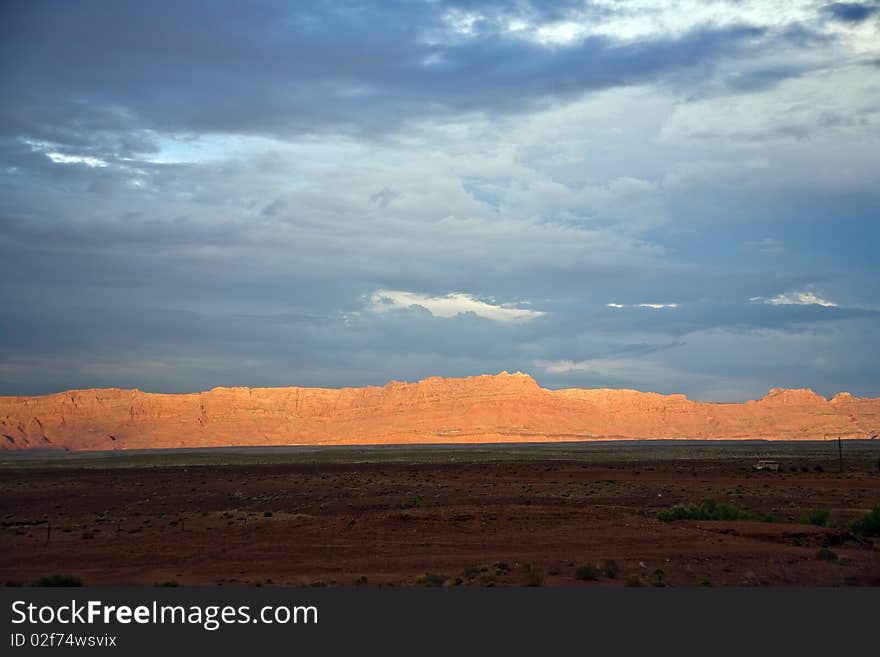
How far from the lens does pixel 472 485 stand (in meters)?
49.1

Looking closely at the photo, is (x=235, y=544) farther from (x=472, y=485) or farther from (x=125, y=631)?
(x=472, y=485)

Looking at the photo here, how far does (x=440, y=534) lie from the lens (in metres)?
26.3

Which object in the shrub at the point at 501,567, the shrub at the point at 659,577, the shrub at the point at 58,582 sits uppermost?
the shrub at the point at 58,582

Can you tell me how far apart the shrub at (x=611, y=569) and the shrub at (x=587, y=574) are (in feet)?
0.72

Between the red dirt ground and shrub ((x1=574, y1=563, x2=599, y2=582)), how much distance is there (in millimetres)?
172

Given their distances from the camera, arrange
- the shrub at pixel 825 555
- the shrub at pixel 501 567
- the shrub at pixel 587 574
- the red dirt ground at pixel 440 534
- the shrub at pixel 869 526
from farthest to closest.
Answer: the shrub at pixel 869 526 → the shrub at pixel 825 555 → the red dirt ground at pixel 440 534 → the shrub at pixel 501 567 → the shrub at pixel 587 574

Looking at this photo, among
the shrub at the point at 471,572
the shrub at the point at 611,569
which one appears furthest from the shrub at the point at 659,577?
the shrub at the point at 471,572

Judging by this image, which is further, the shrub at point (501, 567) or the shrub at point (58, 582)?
the shrub at point (501, 567)

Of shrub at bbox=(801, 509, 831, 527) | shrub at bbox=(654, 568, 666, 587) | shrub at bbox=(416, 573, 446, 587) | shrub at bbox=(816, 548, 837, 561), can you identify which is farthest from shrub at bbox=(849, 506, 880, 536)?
shrub at bbox=(416, 573, 446, 587)

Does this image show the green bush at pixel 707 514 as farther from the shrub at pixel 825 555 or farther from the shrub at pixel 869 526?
the shrub at pixel 825 555

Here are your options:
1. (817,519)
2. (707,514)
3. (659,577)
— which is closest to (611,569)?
(659,577)

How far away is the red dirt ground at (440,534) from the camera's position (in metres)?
18.6

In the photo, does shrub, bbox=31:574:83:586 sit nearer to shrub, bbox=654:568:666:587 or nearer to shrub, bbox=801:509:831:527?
shrub, bbox=654:568:666:587

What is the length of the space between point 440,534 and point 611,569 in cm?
912
